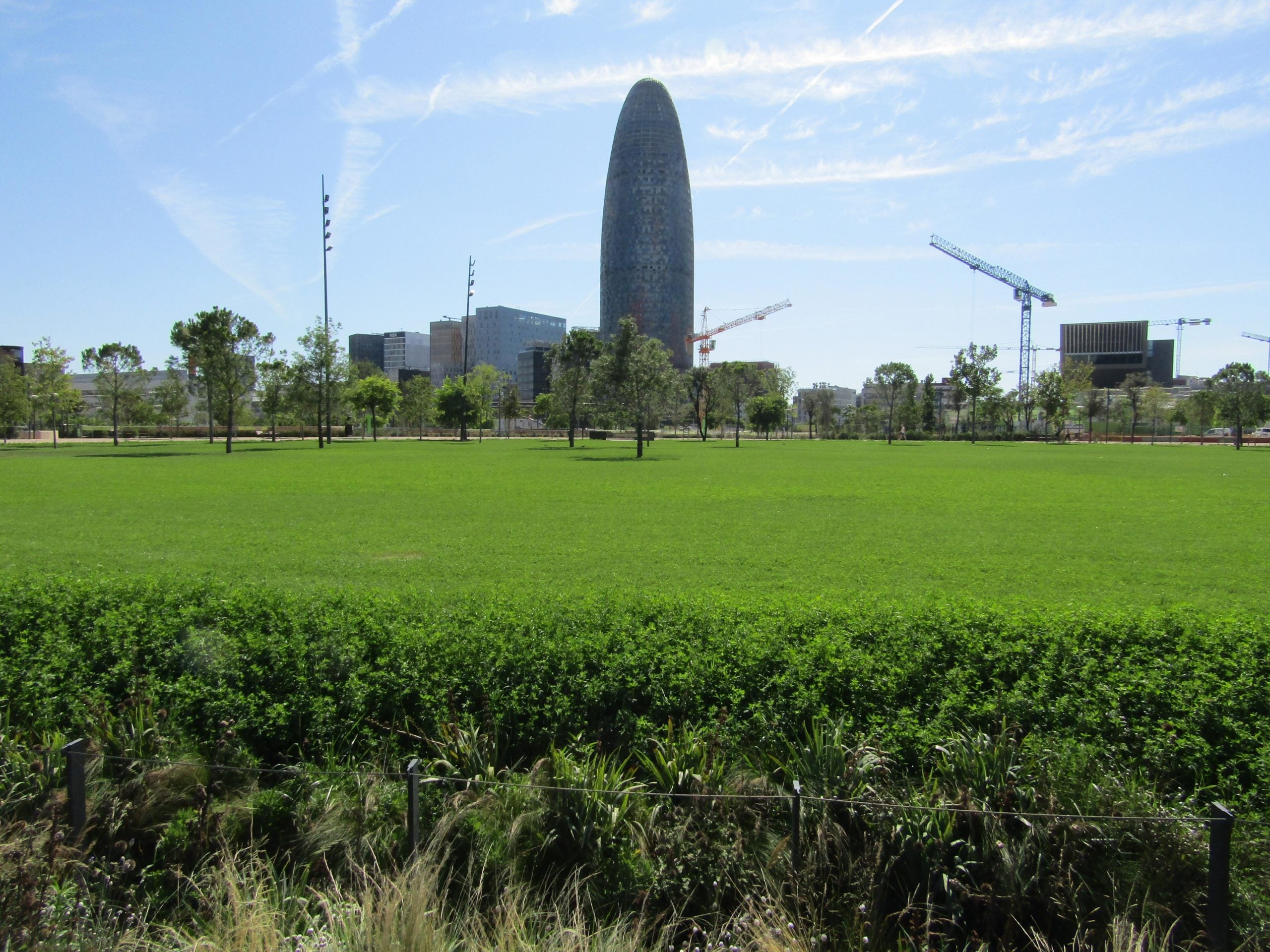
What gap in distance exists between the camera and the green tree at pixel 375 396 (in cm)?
7650

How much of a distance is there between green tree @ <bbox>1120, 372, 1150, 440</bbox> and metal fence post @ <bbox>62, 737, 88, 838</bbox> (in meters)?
97.0

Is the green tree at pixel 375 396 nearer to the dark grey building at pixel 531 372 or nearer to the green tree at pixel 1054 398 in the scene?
the green tree at pixel 1054 398

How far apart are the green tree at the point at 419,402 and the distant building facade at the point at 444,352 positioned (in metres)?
85.7

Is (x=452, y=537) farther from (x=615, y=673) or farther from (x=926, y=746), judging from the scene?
(x=926, y=746)

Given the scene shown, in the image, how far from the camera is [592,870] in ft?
12.5

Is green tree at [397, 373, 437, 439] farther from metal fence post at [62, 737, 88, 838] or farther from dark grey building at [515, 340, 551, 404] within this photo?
dark grey building at [515, 340, 551, 404]

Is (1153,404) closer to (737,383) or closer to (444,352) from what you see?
(737,383)

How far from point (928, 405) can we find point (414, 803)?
113661 millimetres

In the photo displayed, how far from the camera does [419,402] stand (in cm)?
8769

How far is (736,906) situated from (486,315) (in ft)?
656

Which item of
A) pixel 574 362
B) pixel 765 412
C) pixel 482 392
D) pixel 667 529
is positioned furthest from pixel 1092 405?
pixel 667 529

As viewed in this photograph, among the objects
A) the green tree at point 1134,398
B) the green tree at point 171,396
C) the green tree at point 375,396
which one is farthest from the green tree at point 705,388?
the green tree at point 171,396

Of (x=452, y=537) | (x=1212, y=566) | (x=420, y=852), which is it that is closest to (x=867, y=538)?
(x=1212, y=566)

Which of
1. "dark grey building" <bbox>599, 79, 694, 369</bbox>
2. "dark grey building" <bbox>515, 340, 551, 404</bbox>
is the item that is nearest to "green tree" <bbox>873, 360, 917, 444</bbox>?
"dark grey building" <bbox>599, 79, 694, 369</bbox>
